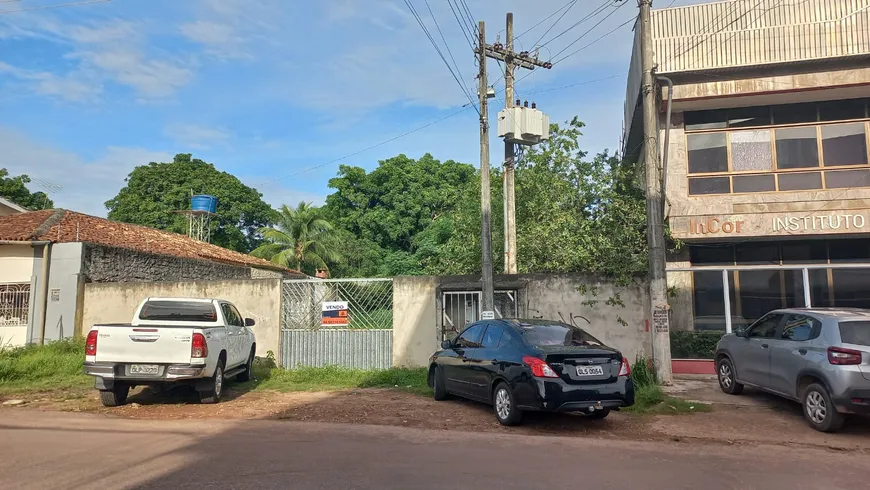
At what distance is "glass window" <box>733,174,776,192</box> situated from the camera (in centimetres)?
1490

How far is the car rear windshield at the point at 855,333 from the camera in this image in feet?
25.0

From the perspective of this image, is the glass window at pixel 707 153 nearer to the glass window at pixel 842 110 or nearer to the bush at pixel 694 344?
the glass window at pixel 842 110

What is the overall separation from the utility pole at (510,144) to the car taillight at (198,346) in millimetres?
7337

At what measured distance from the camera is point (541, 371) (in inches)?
295

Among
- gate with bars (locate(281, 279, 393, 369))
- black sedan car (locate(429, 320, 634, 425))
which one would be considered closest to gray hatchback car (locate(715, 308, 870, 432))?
black sedan car (locate(429, 320, 634, 425))

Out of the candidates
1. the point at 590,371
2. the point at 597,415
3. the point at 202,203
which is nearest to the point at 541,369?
the point at 590,371

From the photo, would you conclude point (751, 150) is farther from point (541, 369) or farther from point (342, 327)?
point (342, 327)

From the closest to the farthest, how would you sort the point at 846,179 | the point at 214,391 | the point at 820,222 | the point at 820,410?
the point at 820,410, the point at 214,391, the point at 820,222, the point at 846,179

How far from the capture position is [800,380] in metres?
8.20

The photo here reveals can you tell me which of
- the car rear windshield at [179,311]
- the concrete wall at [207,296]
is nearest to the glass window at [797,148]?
the concrete wall at [207,296]

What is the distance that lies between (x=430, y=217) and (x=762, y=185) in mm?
27741

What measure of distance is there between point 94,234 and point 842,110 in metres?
21.5

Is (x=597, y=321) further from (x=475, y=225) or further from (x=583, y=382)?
(x=475, y=225)

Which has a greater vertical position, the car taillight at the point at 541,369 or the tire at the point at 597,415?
the car taillight at the point at 541,369
